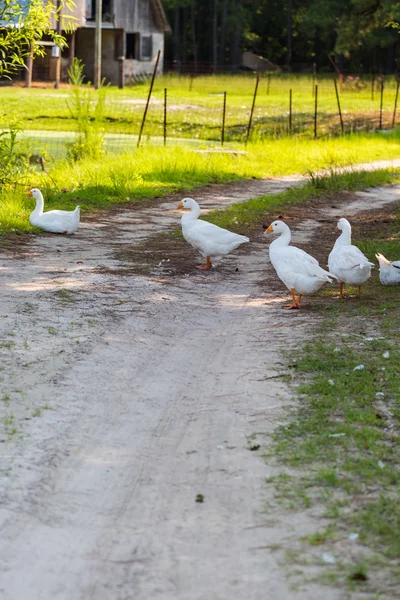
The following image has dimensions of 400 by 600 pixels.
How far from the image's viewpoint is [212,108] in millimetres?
37688

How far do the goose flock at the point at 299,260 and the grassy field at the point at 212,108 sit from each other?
14.5 meters

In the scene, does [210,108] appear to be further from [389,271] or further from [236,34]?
[236,34]

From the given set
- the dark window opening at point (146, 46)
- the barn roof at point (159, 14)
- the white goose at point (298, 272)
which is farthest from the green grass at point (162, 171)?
the barn roof at point (159, 14)

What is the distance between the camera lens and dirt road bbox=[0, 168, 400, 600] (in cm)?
419

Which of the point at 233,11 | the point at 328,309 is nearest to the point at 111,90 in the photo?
the point at 233,11

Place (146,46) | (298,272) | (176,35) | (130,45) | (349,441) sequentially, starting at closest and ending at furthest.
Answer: (349,441) < (298,272) < (146,46) < (130,45) < (176,35)

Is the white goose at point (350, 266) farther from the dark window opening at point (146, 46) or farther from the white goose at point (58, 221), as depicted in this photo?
the dark window opening at point (146, 46)

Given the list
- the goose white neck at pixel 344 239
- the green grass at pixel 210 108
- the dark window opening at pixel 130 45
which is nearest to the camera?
the goose white neck at pixel 344 239

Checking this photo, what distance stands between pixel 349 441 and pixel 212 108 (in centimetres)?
3319

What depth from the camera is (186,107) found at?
3788 cm

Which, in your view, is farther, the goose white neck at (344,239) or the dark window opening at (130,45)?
the dark window opening at (130,45)

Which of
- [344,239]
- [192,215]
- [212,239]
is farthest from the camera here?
[192,215]

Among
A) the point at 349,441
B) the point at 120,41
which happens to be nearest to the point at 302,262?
the point at 349,441

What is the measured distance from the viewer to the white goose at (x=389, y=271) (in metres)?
9.91
